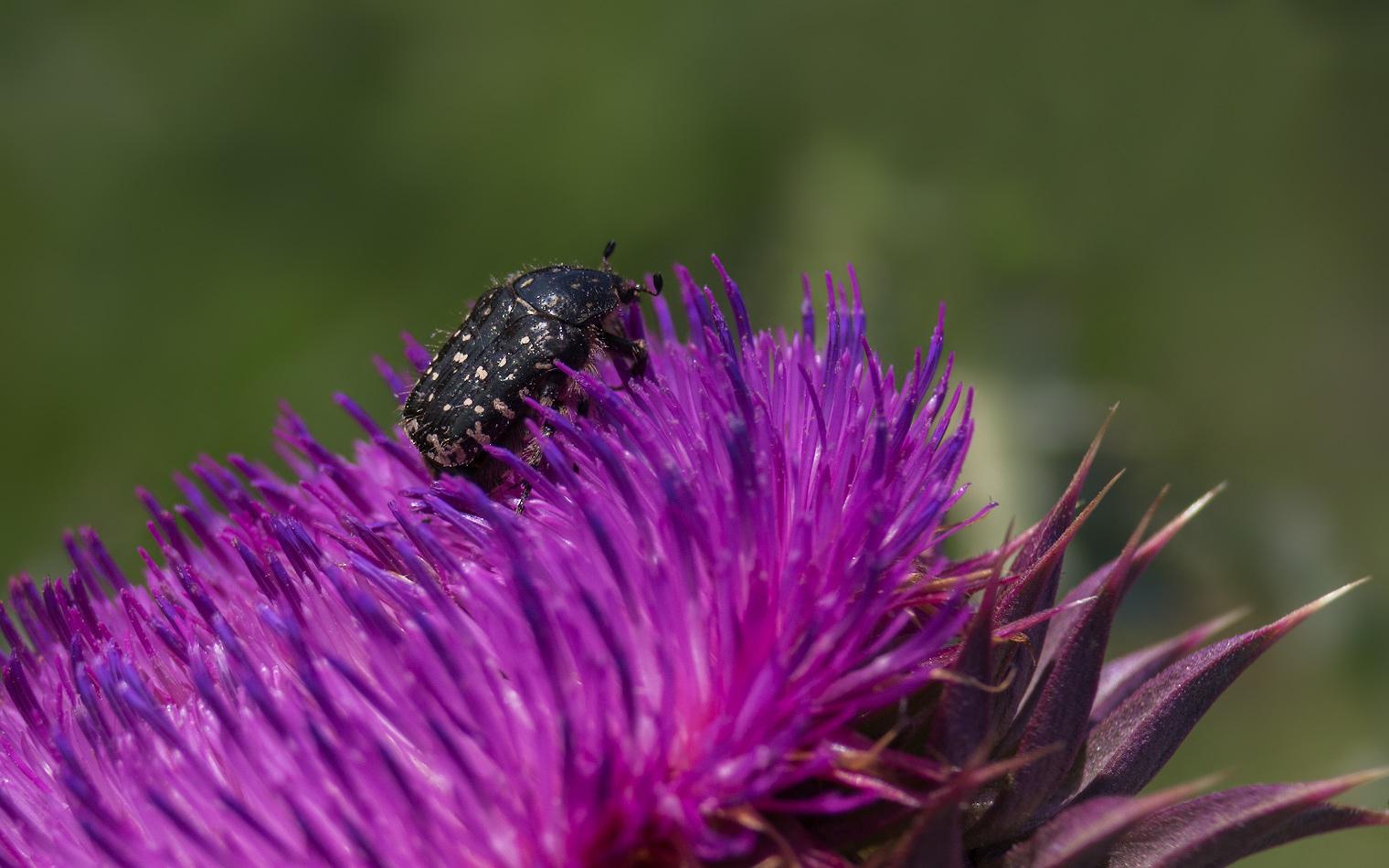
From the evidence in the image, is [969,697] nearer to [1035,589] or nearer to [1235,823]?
[1035,589]

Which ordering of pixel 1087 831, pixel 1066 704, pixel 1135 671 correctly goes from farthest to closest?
pixel 1135 671
pixel 1066 704
pixel 1087 831

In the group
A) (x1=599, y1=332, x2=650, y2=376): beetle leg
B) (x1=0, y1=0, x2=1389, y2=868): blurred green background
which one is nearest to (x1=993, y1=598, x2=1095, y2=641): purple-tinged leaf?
(x1=599, y1=332, x2=650, y2=376): beetle leg

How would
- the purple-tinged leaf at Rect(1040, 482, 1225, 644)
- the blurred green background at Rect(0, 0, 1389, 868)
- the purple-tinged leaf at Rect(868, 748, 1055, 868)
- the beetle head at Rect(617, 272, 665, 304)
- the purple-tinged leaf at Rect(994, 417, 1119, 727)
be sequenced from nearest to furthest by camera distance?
the purple-tinged leaf at Rect(868, 748, 1055, 868), the purple-tinged leaf at Rect(994, 417, 1119, 727), the purple-tinged leaf at Rect(1040, 482, 1225, 644), the beetle head at Rect(617, 272, 665, 304), the blurred green background at Rect(0, 0, 1389, 868)

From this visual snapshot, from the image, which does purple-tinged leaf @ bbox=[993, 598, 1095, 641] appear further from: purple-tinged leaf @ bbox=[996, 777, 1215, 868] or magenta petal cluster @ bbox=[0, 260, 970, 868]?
purple-tinged leaf @ bbox=[996, 777, 1215, 868]

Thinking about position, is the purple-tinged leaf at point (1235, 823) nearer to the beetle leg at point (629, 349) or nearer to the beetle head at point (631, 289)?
the beetle leg at point (629, 349)

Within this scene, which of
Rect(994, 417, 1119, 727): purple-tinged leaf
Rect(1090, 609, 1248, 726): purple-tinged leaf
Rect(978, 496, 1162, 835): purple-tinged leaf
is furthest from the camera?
Rect(1090, 609, 1248, 726): purple-tinged leaf

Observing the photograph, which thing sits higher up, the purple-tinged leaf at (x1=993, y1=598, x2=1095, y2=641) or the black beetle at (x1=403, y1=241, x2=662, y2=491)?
the black beetle at (x1=403, y1=241, x2=662, y2=491)

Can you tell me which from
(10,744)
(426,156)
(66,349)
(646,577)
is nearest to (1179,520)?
(646,577)

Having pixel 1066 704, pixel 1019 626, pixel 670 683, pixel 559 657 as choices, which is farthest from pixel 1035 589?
pixel 559 657
